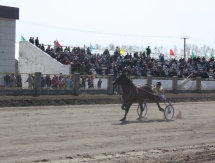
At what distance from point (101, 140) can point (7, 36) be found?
25.4 m

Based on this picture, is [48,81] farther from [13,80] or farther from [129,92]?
[129,92]

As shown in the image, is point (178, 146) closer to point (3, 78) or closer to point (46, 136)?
point (46, 136)

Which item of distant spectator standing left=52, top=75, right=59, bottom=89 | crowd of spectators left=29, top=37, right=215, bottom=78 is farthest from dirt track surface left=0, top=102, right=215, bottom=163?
crowd of spectators left=29, top=37, right=215, bottom=78

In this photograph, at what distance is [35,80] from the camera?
102 feet

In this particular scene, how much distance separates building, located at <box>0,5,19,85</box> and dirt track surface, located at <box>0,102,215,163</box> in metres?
17.5

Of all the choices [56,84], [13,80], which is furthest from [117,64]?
[13,80]

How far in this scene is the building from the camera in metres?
36.2

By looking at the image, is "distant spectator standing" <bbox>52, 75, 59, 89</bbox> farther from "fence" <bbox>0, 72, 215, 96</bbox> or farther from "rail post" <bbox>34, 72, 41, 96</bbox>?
"rail post" <bbox>34, 72, 41, 96</bbox>

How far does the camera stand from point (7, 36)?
36688mm

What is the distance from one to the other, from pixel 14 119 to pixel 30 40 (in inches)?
1023

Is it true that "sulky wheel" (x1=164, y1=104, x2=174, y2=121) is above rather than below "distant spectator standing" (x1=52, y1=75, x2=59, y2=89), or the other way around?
below

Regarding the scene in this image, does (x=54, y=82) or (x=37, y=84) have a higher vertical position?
(x=54, y=82)

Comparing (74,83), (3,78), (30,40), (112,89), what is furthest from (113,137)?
(30,40)

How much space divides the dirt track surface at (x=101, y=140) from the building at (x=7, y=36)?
57.4 ft
